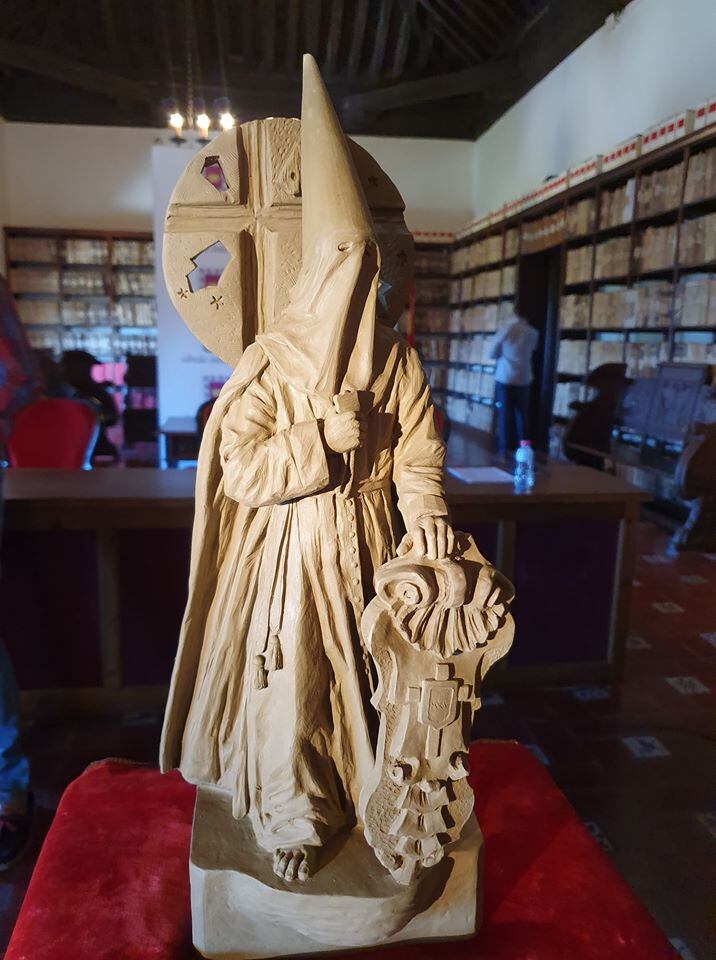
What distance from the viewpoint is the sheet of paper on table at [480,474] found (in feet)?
9.77

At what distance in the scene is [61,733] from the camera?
8.46ft

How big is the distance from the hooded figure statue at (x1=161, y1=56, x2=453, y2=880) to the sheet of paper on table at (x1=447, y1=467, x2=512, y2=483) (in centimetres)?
168

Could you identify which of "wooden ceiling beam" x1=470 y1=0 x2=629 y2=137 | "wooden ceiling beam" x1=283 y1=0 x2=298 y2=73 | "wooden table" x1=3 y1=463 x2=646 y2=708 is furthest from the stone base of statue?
"wooden ceiling beam" x1=283 y1=0 x2=298 y2=73

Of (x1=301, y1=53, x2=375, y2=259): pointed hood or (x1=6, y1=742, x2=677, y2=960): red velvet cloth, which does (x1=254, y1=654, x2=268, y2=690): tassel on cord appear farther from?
(x1=301, y1=53, x2=375, y2=259): pointed hood

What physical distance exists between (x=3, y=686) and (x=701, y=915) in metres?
1.89

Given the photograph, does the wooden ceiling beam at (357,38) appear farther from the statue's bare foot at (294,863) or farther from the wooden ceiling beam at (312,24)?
the statue's bare foot at (294,863)

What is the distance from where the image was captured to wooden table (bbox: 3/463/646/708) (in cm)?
257

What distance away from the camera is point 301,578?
49.8 inches

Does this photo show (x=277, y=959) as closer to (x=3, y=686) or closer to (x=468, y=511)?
(x=3, y=686)

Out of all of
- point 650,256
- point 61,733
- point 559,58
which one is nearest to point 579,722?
point 61,733

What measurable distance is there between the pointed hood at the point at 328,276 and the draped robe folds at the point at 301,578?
0.04 meters

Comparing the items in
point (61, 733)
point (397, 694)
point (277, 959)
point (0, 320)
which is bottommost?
point (61, 733)

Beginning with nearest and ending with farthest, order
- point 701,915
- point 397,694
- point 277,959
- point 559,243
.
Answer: point 397,694, point 277,959, point 701,915, point 559,243

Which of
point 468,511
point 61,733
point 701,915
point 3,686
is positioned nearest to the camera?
point 701,915
